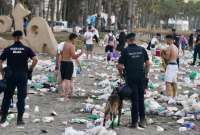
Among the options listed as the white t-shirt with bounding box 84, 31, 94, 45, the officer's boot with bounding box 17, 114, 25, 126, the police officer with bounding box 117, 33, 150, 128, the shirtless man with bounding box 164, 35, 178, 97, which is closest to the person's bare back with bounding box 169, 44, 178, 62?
the shirtless man with bounding box 164, 35, 178, 97

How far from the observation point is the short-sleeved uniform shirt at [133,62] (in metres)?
11.5

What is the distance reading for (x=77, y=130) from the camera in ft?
37.0

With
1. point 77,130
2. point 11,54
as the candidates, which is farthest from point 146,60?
point 11,54

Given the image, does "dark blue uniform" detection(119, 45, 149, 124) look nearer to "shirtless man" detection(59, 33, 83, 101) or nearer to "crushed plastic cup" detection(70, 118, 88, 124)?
"crushed plastic cup" detection(70, 118, 88, 124)

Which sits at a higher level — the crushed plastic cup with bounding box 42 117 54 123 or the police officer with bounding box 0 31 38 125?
the police officer with bounding box 0 31 38 125

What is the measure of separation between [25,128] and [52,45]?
2023 cm

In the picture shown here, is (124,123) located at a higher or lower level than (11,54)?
lower

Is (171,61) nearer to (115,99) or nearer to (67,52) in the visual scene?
(67,52)

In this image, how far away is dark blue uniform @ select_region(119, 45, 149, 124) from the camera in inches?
452

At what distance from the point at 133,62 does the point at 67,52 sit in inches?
157

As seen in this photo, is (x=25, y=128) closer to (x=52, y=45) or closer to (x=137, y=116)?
(x=137, y=116)

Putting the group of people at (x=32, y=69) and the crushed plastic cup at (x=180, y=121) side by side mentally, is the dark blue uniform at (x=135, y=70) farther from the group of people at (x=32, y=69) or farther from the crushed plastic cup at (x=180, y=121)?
the crushed plastic cup at (x=180, y=121)

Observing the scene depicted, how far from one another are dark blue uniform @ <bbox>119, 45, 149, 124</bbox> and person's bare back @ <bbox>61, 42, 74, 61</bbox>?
375cm

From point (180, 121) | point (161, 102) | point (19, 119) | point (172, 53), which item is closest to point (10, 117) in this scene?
point (19, 119)
